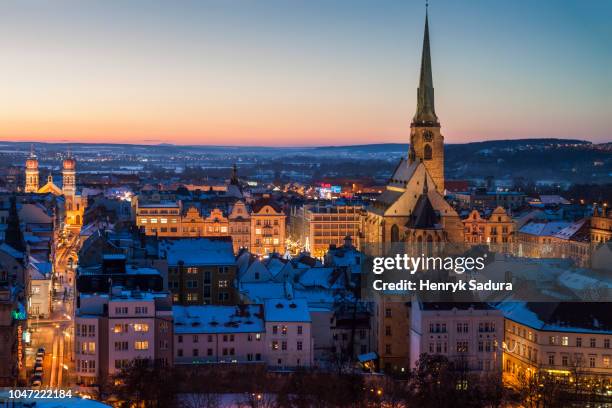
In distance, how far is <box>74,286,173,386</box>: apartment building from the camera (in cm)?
4622

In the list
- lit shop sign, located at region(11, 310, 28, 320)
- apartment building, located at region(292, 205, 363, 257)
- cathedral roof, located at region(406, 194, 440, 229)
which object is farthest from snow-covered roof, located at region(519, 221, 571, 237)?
lit shop sign, located at region(11, 310, 28, 320)

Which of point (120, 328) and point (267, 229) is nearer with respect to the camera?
point (120, 328)

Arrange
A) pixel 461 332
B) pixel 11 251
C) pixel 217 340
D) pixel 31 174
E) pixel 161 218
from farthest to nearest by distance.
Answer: pixel 31 174, pixel 161 218, pixel 11 251, pixel 217 340, pixel 461 332

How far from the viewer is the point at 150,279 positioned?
51031 mm

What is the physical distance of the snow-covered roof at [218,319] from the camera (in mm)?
50125

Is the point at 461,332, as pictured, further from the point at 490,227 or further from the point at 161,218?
the point at 161,218

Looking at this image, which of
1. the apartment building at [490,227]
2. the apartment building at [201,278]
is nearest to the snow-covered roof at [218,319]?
the apartment building at [201,278]

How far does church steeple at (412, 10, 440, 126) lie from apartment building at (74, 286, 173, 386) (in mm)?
56754

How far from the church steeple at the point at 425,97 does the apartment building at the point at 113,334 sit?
186 ft

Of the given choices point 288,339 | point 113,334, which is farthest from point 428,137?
point 113,334

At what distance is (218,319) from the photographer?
51.0 metres

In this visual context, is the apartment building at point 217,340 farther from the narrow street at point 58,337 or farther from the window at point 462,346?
the window at point 462,346

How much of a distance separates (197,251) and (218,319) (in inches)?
563

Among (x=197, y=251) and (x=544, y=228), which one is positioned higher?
(x=544, y=228)
